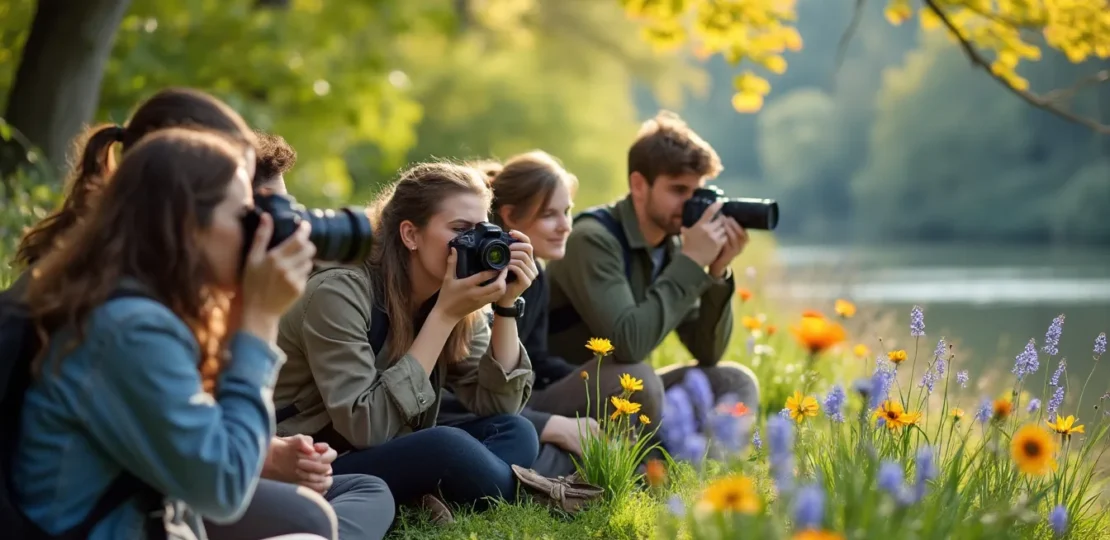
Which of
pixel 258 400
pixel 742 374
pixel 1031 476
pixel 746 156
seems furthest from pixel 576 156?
pixel 746 156

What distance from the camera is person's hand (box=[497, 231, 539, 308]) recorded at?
313 cm

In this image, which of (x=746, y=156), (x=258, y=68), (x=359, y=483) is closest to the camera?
(x=359, y=483)

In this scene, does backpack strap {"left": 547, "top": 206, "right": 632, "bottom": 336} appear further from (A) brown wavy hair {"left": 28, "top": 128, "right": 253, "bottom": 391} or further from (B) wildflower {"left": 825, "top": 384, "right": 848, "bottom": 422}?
(A) brown wavy hair {"left": 28, "top": 128, "right": 253, "bottom": 391}

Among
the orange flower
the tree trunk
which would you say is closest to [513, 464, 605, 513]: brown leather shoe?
the orange flower

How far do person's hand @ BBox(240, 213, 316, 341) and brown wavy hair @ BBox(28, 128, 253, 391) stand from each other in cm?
8

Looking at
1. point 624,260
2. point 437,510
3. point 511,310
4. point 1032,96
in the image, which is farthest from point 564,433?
point 1032,96

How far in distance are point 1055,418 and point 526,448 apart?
1.31 meters

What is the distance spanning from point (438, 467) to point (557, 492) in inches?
13.3

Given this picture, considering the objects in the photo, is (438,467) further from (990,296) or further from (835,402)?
(990,296)

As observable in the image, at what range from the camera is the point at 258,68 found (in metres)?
8.55

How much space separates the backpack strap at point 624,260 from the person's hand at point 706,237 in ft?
0.89

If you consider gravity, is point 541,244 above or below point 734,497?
below

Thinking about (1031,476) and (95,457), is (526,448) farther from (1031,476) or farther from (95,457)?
(95,457)

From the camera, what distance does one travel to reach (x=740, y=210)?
400 centimetres
